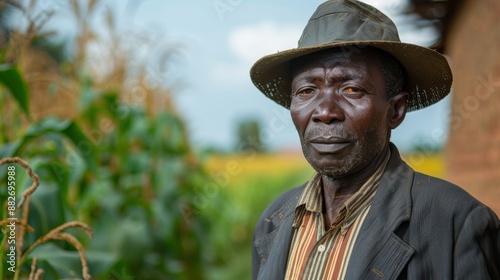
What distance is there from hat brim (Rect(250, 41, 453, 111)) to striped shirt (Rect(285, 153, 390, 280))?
Answer: 0.26m

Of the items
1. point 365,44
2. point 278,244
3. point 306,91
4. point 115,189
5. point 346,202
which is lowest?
point 115,189

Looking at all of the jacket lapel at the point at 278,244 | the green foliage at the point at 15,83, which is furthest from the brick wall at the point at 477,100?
the green foliage at the point at 15,83

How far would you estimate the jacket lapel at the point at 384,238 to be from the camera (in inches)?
64.8

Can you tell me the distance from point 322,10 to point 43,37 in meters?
1.72

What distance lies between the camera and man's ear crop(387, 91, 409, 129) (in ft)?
6.09

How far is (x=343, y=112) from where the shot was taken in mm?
1754

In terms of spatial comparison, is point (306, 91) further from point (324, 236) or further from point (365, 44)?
point (324, 236)

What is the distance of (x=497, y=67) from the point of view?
3111 mm

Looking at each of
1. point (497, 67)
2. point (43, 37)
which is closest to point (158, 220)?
point (43, 37)

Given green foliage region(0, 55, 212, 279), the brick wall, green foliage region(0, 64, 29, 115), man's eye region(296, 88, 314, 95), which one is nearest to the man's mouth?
man's eye region(296, 88, 314, 95)

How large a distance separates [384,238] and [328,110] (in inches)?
14.3

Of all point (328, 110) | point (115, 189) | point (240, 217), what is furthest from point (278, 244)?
point (240, 217)

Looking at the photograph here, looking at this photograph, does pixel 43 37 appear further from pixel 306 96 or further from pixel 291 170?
pixel 291 170

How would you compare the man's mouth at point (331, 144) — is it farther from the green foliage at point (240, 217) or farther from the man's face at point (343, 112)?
the green foliage at point (240, 217)
